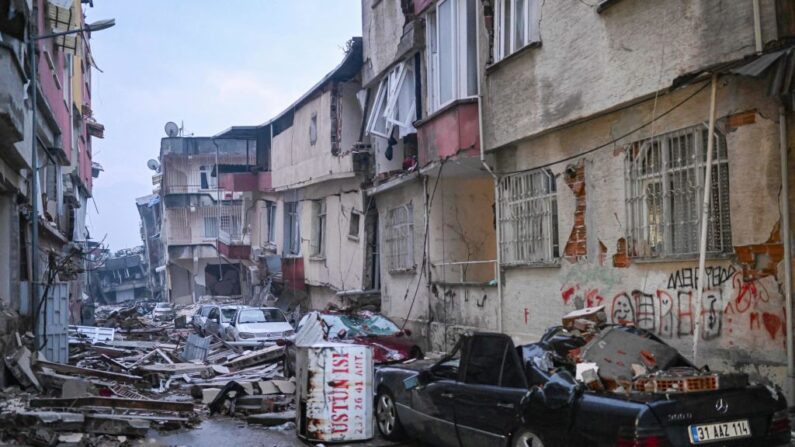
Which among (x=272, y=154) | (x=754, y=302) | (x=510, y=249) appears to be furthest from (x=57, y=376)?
(x=272, y=154)

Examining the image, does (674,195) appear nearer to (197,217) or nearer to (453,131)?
(453,131)

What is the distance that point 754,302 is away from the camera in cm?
835

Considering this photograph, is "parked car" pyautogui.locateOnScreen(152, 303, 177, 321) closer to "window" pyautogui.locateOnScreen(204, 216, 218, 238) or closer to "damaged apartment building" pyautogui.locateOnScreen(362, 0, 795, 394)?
"window" pyautogui.locateOnScreen(204, 216, 218, 238)

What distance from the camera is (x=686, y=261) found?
9328 millimetres

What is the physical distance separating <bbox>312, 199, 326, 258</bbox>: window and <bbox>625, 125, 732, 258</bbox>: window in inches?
675

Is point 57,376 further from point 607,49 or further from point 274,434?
point 607,49

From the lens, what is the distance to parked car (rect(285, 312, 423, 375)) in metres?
14.4

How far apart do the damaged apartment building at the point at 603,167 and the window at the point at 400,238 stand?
288 mm

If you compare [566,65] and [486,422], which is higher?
[566,65]

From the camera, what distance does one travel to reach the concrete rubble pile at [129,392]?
9.41 m

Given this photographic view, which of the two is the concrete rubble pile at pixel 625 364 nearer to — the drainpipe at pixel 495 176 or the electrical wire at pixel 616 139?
the electrical wire at pixel 616 139

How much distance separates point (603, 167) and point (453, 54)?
4835 millimetres

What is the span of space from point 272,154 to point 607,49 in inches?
853

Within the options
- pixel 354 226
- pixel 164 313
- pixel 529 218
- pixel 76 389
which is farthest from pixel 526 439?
pixel 164 313
